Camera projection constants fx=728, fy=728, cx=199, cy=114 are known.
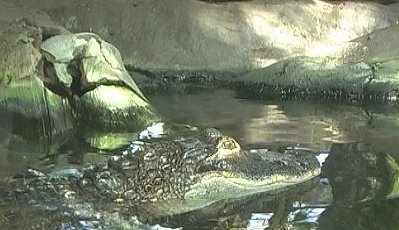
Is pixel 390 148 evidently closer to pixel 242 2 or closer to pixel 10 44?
Answer: pixel 10 44

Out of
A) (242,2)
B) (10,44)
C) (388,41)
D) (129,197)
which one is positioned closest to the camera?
(129,197)

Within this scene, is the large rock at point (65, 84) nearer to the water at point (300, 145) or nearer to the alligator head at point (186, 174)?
the water at point (300, 145)

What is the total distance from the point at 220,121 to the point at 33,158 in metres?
2.14

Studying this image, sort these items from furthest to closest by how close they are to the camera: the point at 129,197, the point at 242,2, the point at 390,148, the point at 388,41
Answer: the point at 242,2
the point at 388,41
the point at 390,148
the point at 129,197

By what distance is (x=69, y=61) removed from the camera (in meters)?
6.75

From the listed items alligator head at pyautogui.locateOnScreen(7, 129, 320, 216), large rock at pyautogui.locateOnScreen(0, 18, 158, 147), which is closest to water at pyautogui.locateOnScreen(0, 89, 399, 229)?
alligator head at pyautogui.locateOnScreen(7, 129, 320, 216)

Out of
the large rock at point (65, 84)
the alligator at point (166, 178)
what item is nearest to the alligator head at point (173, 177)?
the alligator at point (166, 178)

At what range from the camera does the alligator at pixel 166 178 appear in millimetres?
3830

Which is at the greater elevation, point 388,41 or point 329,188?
point 388,41

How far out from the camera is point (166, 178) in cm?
397

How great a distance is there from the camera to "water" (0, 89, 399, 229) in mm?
3965

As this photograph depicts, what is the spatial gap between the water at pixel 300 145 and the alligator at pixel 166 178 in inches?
3.9

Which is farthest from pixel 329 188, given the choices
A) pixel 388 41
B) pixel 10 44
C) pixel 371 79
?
pixel 388 41

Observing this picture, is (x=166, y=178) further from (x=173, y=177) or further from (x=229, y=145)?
(x=229, y=145)
